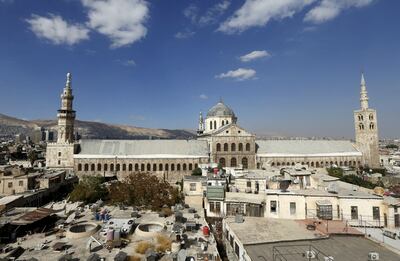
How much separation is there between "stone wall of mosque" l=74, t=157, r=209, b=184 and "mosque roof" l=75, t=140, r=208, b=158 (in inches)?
37.9

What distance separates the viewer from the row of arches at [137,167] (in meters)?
60.0

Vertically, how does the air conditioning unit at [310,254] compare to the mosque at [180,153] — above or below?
below

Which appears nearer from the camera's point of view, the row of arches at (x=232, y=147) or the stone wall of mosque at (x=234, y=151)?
the stone wall of mosque at (x=234, y=151)

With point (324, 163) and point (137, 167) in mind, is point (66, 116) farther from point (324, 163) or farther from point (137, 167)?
point (324, 163)

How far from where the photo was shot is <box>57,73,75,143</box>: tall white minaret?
61812 millimetres

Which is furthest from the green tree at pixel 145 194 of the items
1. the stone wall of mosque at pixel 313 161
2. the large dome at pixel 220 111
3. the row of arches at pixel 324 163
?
the large dome at pixel 220 111

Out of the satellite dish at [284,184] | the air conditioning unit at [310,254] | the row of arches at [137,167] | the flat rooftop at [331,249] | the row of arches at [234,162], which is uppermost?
the row of arches at [234,162]

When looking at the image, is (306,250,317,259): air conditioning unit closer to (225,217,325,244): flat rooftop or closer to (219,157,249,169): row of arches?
(225,217,325,244): flat rooftop

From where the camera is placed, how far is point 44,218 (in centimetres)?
2956

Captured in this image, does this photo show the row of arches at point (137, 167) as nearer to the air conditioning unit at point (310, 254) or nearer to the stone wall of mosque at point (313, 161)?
the stone wall of mosque at point (313, 161)

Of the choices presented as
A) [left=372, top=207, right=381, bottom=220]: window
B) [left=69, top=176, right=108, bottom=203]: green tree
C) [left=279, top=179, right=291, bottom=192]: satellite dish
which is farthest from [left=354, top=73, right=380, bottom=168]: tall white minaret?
[left=69, top=176, right=108, bottom=203]: green tree

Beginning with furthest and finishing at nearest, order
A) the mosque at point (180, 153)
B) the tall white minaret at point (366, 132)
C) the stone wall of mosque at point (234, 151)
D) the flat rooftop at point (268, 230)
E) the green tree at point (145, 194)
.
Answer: the tall white minaret at point (366, 132)
the stone wall of mosque at point (234, 151)
the mosque at point (180, 153)
the green tree at point (145, 194)
the flat rooftop at point (268, 230)

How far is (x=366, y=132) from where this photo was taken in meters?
72.2

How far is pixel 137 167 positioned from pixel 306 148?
40.9 m
